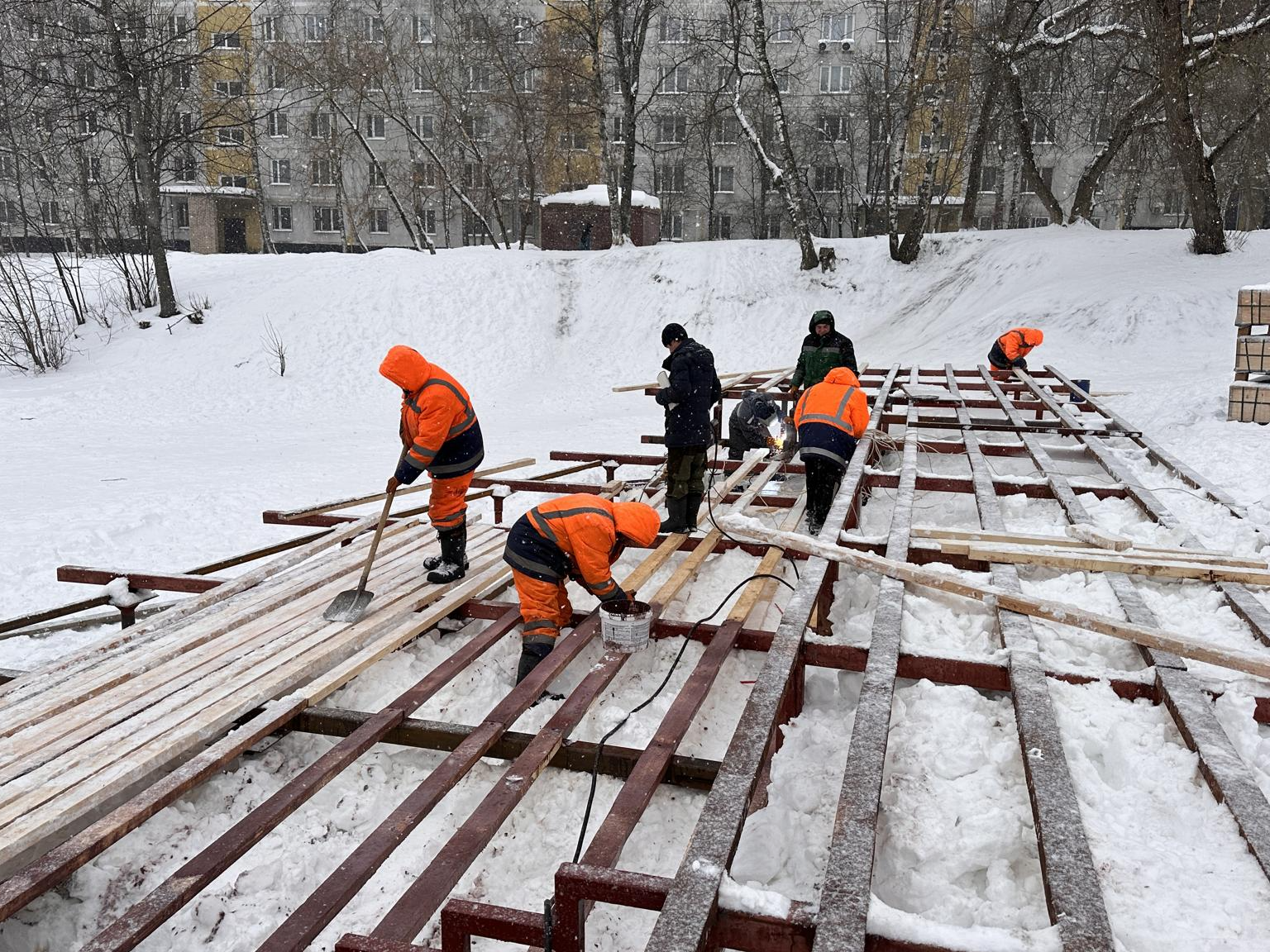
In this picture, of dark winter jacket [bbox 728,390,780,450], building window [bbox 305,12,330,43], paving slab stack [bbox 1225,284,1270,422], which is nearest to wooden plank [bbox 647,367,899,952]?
dark winter jacket [bbox 728,390,780,450]

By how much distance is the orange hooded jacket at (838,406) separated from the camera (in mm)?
5941

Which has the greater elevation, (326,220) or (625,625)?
(326,220)

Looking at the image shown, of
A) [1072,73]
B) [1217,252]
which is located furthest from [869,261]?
[1217,252]

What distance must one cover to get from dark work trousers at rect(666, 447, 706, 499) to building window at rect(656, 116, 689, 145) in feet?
92.5

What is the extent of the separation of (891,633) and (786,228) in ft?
111

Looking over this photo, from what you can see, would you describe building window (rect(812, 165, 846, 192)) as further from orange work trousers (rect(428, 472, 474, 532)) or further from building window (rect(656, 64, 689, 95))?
orange work trousers (rect(428, 472, 474, 532))

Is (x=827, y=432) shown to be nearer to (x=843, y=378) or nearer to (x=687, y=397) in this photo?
(x=843, y=378)

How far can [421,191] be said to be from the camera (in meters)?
28.3

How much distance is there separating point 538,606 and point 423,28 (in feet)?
108

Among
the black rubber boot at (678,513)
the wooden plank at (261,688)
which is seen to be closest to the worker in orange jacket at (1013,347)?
the black rubber boot at (678,513)

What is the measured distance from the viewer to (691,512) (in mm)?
6074

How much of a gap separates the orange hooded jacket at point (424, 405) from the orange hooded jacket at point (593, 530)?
106 centimetres

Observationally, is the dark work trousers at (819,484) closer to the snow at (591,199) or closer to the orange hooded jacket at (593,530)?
the orange hooded jacket at (593,530)

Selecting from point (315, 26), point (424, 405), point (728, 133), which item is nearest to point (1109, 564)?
point (424, 405)
